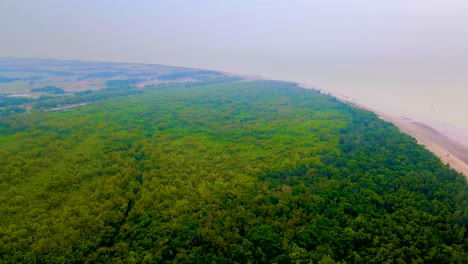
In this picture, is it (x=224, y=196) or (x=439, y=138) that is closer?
(x=224, y=196)

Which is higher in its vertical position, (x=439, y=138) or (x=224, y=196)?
(x=439, y=138)

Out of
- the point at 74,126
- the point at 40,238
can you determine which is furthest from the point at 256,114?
the point at 40,238

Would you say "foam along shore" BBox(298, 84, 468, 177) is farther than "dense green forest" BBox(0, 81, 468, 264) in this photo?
Yes

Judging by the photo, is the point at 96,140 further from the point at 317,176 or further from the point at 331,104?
the point at 331,104

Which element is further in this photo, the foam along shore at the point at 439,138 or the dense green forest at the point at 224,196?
the foam along shore at the point at 439,138

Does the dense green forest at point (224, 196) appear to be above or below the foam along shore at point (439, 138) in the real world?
below
